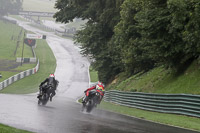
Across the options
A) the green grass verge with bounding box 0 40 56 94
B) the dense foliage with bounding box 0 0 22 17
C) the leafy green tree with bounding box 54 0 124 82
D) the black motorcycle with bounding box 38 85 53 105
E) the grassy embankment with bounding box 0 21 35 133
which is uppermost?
the dense foliage with bounding box 0 0 22 17

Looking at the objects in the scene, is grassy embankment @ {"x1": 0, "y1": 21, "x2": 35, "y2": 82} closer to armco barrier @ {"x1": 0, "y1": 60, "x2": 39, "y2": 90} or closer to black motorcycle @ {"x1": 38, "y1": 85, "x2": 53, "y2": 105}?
armco barrier @ {"x1": 0, "y1": 60, "x2": 39, "y2": 90}

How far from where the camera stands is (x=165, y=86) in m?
23.9

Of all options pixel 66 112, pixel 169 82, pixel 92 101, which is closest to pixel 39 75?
pixel 169 82

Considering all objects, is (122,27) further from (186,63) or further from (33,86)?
(33,86)

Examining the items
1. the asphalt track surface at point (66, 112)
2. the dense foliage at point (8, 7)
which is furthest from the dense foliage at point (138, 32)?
the dense foliage at point (8, 7)

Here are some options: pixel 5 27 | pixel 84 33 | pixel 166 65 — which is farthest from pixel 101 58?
pixel 5 27

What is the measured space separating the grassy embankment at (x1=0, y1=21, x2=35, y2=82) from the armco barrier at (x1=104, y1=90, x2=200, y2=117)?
1230 inches

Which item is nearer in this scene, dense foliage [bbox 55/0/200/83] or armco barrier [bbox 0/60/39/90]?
dense foliage [bbox 55/0/200/83]

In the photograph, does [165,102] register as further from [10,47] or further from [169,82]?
[10,47]

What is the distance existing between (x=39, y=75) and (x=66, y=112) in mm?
45040

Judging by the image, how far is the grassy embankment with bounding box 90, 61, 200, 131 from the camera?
15852mm

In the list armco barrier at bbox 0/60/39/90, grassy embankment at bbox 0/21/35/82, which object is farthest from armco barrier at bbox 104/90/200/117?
grassy embankment at bbox 0/21/35/82

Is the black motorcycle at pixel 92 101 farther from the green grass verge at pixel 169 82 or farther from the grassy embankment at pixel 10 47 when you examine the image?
the grassy embankment at pixel 10 47

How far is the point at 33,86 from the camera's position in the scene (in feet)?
168
